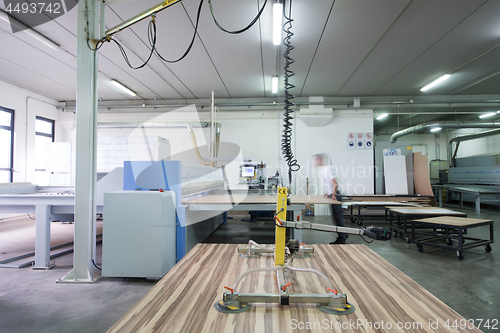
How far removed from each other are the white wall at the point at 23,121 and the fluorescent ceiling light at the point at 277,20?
625cm

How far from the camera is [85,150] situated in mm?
2516

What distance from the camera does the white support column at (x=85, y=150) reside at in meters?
2.48

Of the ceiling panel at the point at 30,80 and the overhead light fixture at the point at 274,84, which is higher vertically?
the ceiling panel at the point at 30,80

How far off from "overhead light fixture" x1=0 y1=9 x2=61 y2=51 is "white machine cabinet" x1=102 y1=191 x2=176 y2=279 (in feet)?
10.2

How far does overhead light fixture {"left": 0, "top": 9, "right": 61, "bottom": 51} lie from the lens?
10.9 ft

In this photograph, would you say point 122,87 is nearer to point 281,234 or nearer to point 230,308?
point 281,234

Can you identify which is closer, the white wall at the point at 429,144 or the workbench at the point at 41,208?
the workbench at the point at 41,208

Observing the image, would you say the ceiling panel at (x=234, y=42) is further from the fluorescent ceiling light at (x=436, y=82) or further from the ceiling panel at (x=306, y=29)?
the fluorescent ceiling light at (x=436, y=82)

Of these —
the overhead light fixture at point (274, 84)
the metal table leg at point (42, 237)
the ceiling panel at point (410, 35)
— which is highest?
the ceiling panel at point (410, 35)

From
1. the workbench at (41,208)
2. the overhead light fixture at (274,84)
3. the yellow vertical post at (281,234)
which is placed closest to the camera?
the yellow vertical post at (281,234)

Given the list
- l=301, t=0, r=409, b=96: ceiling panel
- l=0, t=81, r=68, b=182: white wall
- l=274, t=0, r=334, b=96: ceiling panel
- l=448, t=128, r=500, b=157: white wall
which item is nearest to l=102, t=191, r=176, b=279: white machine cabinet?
l=274, t=0, r=334, b=96: ceiling panel

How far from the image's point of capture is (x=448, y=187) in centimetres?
783

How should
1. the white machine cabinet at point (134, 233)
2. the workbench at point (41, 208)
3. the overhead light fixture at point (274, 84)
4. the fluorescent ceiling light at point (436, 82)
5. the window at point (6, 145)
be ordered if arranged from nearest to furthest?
1. the white machine cabinet at point (134, 233)
2. the workbench at point (41, 208)
3. the fluorescent ceiling light at point (436, 82)
4. the overhead light fixture at point (274, 84)
5. the window at point (6, 145)

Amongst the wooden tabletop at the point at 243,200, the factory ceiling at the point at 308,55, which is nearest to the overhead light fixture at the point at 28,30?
the factory ceiling at the point at 308,55
